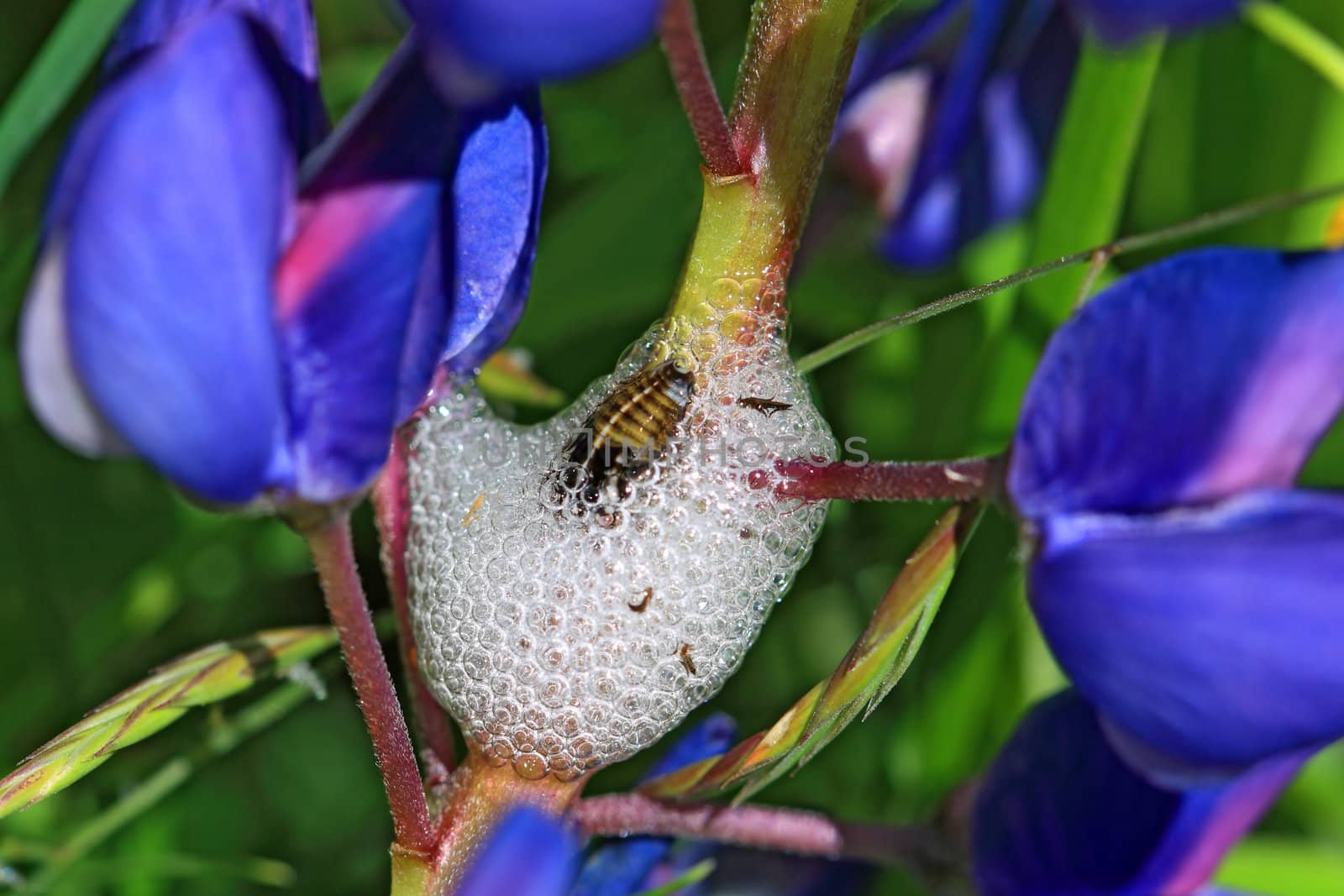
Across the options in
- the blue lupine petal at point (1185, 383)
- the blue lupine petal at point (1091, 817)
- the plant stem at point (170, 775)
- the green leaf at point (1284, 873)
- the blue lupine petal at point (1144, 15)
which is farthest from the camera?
the green leaf at point (1284, 873)

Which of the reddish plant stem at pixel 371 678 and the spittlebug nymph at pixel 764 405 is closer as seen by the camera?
the reddish plant stem at pixel 371 678

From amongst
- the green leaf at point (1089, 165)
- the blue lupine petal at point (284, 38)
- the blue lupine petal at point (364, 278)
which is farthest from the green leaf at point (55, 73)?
the green leaf at point (1089, 165)

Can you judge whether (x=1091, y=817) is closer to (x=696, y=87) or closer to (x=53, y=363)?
(x=696, y=87)

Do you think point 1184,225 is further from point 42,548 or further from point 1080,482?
point 42,548

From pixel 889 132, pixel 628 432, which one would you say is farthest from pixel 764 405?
pixel 889 132

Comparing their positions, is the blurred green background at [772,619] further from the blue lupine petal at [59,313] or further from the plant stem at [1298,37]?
the blue lupine petal at [59,313]

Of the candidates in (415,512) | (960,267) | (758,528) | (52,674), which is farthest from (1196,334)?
(52,674)

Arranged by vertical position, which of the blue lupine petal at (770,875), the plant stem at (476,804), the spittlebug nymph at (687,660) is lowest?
the blue lupine petal at (770,875)
